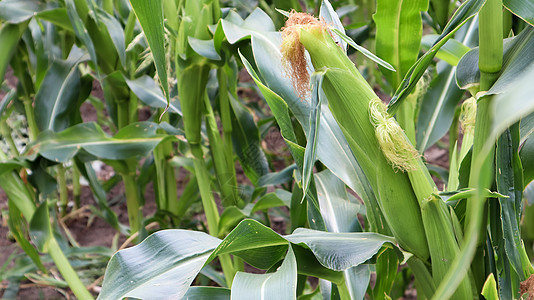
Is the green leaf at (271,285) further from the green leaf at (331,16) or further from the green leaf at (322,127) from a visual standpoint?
the green leaf at (331,16)

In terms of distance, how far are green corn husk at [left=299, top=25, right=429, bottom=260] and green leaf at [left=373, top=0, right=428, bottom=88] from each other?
5.3 inches

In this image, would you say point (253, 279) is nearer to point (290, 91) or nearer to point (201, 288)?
point (201, 288)

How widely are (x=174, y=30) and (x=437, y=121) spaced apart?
467 millimetres

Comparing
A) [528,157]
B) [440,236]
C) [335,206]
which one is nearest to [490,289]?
[440,236]

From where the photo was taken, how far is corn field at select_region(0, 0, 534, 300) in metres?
0.48

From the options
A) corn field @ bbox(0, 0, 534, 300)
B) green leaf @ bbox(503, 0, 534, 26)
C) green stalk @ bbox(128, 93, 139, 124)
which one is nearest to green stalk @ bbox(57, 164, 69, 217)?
corn field @ bbox(0, 0, 534, 300)

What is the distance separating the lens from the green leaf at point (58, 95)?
112cm

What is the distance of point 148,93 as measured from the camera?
3.46ft

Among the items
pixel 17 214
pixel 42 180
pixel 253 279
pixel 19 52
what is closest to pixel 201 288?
pixel 253 279

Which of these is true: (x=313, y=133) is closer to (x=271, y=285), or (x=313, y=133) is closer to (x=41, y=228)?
(x=271, y=285)

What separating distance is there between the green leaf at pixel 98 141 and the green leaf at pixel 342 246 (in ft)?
1.71

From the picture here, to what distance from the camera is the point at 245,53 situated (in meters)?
0.80

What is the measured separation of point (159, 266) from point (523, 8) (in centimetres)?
43

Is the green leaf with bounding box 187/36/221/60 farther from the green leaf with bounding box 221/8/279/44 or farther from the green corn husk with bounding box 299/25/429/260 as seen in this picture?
the green corn husk with bounding box 299/25/429/260
